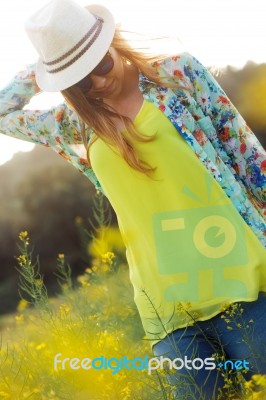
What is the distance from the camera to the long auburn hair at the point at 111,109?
2502 millimetres

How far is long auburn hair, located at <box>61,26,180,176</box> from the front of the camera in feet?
8.21

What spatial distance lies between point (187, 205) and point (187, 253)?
15 cm

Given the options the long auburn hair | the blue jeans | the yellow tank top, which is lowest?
the blue jeans

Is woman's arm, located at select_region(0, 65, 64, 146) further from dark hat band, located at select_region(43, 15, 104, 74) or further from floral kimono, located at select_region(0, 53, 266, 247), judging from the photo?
floral kimono, located at select_region(0, 53, 266, 247)

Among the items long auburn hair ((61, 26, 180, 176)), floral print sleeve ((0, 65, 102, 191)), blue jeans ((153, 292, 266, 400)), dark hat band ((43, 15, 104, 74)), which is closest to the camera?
blue jeans ((153, 292, 266, 400))

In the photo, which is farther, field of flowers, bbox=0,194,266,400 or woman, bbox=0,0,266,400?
field of flowers, bbox=0,194,266,400

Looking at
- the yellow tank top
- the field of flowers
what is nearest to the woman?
the yellow tank top

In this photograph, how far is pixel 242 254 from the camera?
95.7 inches

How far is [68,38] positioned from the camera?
2.67 m

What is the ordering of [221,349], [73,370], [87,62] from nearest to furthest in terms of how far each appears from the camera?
1. [221,349]
2. [87,62]
3. [73,370]

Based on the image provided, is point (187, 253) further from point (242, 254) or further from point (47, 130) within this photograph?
point (47, 130)

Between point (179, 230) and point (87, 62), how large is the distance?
23.2 inches

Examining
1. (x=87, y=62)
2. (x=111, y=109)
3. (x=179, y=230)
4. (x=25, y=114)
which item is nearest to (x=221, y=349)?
(x=179, y=230)

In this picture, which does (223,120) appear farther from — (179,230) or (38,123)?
(38,123)
